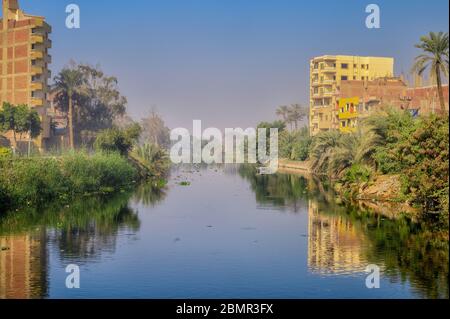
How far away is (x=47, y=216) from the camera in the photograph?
40625 millimetres

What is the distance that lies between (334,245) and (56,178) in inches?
1036

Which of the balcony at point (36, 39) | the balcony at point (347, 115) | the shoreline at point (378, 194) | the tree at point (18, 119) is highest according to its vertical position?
the balcony at point (36, 39)

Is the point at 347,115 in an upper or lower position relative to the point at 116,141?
upper

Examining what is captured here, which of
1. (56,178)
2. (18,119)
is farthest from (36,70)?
(56,178)

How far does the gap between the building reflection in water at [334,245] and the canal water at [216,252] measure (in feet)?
0.15

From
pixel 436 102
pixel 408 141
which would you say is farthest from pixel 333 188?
pixel 436 102

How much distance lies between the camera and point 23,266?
25766mm

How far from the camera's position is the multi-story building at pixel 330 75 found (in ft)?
491

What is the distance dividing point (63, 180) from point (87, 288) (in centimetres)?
3188

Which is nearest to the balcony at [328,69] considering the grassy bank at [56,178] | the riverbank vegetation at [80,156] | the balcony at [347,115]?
the balcony at [347,115]

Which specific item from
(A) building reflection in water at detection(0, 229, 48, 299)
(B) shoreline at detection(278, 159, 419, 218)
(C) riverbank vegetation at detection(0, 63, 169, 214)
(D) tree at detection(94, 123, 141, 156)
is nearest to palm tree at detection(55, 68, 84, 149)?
(C) riverbank vegetation at detection(0, 63, 169, 214)

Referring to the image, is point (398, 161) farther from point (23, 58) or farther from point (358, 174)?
point (23, 58)

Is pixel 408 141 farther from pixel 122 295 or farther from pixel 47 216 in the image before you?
pixel 122 295

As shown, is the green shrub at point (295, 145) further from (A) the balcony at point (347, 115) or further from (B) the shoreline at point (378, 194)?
(B) the shoreline at point (378, 194)
